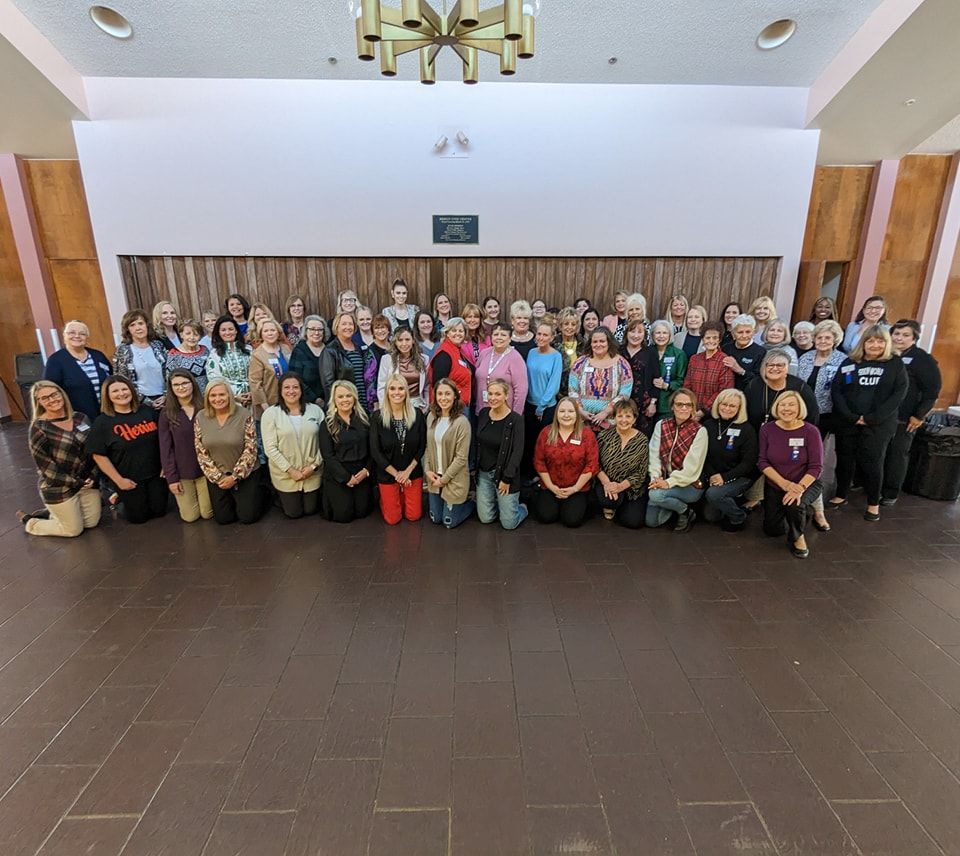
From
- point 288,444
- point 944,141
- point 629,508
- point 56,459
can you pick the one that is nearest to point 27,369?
point 56,459

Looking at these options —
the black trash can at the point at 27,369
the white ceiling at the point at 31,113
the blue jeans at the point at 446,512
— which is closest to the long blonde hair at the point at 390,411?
the blue jeans at the point at 446,512

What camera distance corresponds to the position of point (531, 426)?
469cm

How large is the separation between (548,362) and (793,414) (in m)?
1.92

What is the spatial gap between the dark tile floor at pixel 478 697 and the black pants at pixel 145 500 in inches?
12.5

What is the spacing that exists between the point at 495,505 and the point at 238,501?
2.09 meters

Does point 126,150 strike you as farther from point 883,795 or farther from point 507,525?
point 883,795

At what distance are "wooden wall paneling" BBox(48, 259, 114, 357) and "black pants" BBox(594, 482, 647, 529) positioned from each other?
6841 mm

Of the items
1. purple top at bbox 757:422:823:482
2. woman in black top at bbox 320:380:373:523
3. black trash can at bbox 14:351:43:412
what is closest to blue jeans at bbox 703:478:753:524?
purple top at bbox 757:422:823:482

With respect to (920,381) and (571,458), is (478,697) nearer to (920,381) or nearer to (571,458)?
(571,458)

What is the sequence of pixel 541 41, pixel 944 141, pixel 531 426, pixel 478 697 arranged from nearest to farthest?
pixel 478 697, pixel 531 426, pixel 541 41, pixel 944 141

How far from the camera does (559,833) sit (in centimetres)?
182

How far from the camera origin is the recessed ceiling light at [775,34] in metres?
5.16

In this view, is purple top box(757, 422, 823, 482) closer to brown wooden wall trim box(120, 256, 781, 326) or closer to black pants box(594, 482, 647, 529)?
black pants box(594, 482, 647, 529)

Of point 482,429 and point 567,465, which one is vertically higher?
point 482,429
